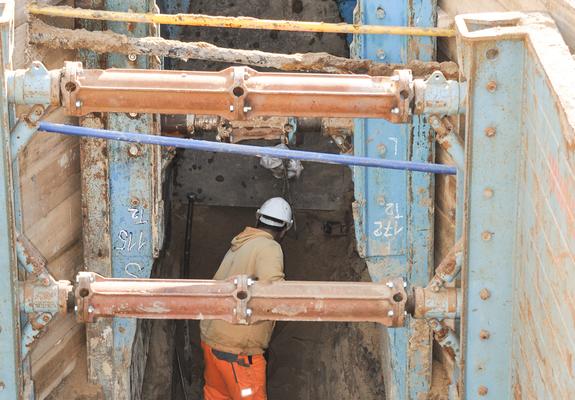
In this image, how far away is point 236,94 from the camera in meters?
4.52

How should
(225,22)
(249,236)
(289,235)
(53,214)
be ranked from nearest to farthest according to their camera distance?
(225,22) < (53,214) < (249,236) < (289,235)

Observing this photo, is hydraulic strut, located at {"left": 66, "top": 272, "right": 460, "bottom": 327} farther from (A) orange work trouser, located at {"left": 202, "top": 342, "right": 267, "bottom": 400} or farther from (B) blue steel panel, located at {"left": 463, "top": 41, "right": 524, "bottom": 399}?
(A) orange work trouser, located at {"left": 202, "top": 342, "right": 267, "bottom": 400}

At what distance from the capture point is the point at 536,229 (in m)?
4.26

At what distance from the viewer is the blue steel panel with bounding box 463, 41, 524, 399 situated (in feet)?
14.5

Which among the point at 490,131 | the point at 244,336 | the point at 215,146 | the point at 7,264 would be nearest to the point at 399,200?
the point at 244,336

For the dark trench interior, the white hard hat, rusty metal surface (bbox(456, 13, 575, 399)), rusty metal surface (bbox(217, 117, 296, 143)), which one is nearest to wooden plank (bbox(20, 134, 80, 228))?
rusty metal surface (bbox(217, 117, 296, 143))

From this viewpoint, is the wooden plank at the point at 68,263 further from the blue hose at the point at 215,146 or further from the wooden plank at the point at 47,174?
the blue hose at the point at 215,146

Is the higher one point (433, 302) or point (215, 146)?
point (215, 146)

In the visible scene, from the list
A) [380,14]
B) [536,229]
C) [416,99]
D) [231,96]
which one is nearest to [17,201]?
[231,96]

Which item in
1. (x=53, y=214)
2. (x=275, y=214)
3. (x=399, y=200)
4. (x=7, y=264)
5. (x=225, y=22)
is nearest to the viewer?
(x=7, y=264)

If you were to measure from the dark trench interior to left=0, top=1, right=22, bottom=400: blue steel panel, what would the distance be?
334cm

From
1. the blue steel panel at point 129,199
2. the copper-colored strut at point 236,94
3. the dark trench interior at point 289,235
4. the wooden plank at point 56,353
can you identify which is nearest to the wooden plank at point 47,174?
the blue steel panel at point 129,199

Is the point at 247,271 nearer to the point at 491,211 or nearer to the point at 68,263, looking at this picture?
the point at 68,263

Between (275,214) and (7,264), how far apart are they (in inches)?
124
